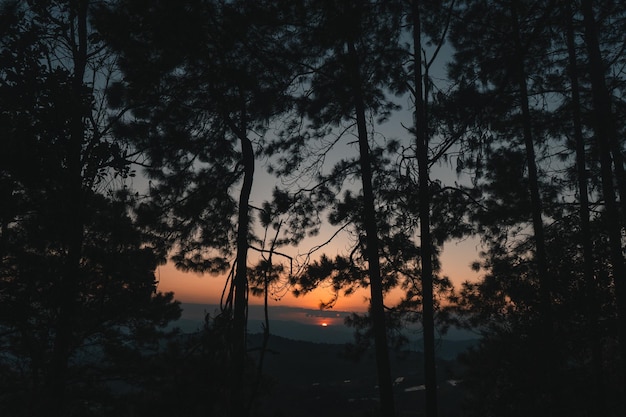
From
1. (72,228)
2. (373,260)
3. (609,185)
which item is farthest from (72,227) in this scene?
(609,185)

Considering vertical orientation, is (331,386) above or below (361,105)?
below

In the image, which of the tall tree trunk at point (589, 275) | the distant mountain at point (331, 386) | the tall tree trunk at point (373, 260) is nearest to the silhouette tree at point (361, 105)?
the tall tree trunk at point (373, 260)

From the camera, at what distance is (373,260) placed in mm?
9055

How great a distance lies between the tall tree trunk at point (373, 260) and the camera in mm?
8578

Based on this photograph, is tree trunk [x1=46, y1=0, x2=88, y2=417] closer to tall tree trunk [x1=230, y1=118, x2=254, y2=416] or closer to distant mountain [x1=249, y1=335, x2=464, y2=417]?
tall tree trunk [x1=230, y1=118, x2=254, y2=416]

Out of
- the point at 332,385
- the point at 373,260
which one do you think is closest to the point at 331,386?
the point at 332,385

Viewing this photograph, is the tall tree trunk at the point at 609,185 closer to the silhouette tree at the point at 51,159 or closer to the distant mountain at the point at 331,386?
the silhouette tree at the point at 51,159

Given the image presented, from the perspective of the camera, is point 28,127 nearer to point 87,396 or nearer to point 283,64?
point 283,64

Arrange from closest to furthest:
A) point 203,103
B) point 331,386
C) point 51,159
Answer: point 51,159
point 203,103
point 331,386

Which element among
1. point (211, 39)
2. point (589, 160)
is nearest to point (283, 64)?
point (211, 39)

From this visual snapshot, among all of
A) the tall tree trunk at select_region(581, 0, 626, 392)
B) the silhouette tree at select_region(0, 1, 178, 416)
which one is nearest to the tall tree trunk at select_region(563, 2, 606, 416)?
the tall tree trunk at select_region(581, 0, 626, 392)

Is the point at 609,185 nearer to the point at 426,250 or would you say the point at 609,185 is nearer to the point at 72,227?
the point at 426,250

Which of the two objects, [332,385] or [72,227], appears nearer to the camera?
[72,227]

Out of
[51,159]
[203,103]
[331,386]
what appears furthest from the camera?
[331,386]
